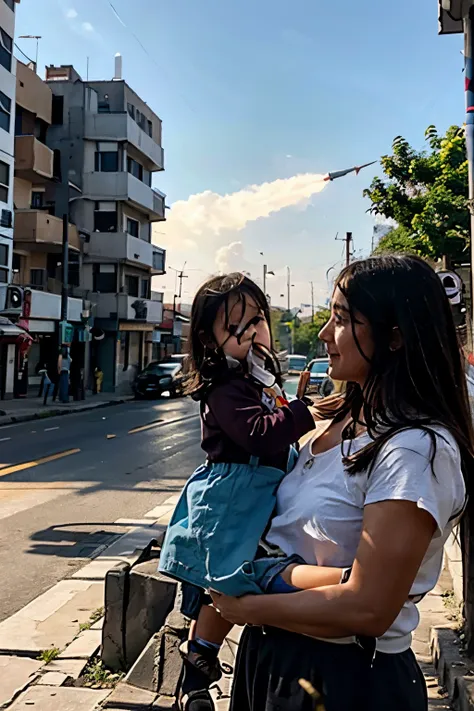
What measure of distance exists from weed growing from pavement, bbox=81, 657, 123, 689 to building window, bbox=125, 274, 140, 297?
36671mm

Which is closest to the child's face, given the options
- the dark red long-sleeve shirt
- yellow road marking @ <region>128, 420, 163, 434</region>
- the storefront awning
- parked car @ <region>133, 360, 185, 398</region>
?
the dark red long-sleeve shirt

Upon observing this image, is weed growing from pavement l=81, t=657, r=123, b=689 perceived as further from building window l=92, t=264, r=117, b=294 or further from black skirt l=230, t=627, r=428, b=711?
building window l=92, t=264, r=117, b=294

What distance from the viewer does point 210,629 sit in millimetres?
2551

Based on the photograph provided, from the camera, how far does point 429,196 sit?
584 inches

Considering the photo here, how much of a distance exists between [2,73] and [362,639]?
2955cm

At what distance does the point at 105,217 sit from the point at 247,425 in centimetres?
3770

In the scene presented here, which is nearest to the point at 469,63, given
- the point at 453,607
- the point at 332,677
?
the point at 453,607

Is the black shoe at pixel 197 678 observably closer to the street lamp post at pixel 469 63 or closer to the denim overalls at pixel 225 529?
the denim overalls at pixel 225 529

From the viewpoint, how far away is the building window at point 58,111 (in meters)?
37.2

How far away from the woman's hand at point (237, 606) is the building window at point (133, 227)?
3897 cm

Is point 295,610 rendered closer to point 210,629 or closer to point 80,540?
point 210,629

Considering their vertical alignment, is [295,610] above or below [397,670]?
above

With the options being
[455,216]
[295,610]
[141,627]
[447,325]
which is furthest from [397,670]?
[455,216]

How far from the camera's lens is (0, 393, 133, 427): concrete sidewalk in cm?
2197
